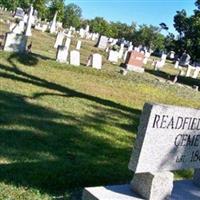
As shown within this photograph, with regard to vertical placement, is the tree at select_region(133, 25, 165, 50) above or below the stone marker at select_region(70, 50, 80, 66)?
above

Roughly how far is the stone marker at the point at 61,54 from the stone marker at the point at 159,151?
56.2 feet

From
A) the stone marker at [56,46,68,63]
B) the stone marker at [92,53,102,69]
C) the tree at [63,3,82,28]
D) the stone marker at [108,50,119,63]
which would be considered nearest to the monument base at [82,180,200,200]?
the stone marker at [56,46,68,63]

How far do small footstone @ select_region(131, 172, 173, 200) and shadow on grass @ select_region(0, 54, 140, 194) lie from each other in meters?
0.99

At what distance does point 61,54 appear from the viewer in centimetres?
2333

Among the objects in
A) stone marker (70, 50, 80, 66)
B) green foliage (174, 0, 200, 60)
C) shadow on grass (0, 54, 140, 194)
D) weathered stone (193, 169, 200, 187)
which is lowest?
shadow on grass (0, 54, 140, 194)

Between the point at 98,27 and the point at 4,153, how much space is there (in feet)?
361

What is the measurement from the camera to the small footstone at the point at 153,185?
230 inches

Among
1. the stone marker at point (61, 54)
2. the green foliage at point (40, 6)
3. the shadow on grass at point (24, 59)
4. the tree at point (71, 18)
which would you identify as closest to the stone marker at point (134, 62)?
the stone marker at point (61, 54)

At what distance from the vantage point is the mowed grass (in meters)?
6.66

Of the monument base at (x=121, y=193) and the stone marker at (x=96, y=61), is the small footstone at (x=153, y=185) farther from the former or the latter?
the stone marker at (x=96, y=61)

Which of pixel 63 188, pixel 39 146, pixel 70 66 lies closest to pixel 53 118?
pixel 39 146

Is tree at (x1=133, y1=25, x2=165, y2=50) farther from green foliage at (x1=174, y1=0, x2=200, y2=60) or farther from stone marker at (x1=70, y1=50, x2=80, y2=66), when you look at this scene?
stone marker at (x1=70, y1=50, x2=80, y2=66)

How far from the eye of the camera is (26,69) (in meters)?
18.3

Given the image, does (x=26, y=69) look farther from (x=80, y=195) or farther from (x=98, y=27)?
(x=98, y=27)
